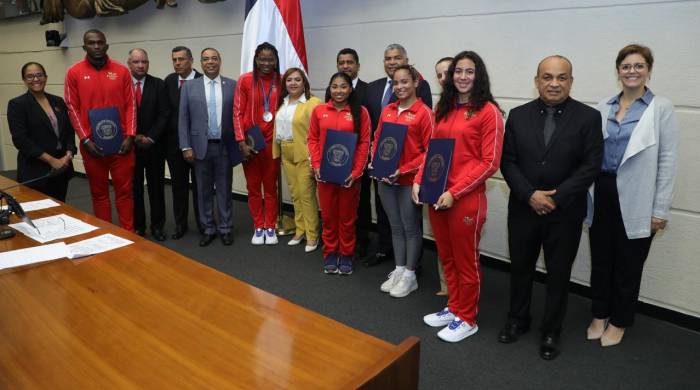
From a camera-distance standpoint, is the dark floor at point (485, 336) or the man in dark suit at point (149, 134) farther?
the man in dark suit at point (149, 134)

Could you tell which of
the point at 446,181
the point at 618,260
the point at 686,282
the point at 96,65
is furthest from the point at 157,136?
the point at 686,282

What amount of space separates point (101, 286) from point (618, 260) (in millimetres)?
2323

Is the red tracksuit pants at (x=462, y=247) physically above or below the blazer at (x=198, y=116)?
below

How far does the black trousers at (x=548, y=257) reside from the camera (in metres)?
2.29

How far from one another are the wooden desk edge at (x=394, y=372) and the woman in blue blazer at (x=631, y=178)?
1.70m

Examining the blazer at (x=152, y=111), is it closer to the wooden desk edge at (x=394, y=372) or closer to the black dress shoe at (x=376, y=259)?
the black dress shoe at (x=376, y=259)

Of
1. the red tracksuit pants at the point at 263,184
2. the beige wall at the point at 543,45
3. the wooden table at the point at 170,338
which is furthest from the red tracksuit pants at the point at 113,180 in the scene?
the wooden table at the point at 170,338

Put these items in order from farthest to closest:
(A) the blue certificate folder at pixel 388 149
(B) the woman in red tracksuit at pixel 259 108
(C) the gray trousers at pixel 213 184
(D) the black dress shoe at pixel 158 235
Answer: (D) the black dress shoe at pixel 158 235
(C) the gray trousers at pixel 213 184
(B) the woman in red tracksuit at pixel 259 108
(A) the blue certificate folder at pixel 388 149

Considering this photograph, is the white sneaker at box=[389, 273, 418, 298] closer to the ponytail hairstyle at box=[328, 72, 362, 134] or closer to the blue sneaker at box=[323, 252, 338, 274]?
the blue sneaker at box=[323, 252, 338, 274]

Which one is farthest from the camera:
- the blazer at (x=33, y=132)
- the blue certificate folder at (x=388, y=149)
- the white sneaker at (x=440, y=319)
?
the blazer at (x=33, y=132)

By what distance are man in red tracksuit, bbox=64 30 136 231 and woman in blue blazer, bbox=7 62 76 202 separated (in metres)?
0.11

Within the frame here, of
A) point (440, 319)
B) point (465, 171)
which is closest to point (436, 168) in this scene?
point (465, 171)

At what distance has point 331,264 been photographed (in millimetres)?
3494

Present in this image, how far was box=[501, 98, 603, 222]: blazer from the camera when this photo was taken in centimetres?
216
